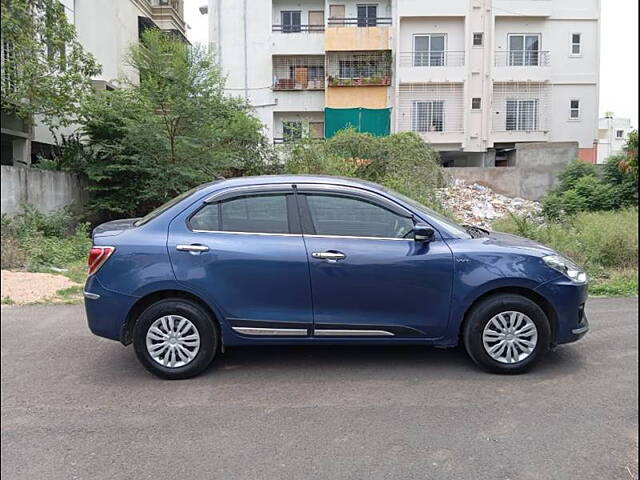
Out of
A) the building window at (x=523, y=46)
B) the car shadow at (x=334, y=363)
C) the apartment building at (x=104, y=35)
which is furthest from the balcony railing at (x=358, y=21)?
the car shadow at (x=334, y=363)

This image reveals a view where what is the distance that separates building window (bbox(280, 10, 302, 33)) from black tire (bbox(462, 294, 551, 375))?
29444 mm

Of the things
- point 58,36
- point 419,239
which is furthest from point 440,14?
point 419,239

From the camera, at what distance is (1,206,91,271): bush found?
7.27m

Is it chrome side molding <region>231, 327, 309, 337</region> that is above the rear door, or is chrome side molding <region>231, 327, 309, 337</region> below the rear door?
below

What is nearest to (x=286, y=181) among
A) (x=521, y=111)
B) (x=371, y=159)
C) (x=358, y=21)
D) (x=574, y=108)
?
(x=371, y=159)

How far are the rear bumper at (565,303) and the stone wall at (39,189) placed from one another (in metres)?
5.38

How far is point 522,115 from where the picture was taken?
1217 inches

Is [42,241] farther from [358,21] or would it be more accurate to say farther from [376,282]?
[358,21]

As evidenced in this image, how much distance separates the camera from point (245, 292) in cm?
466

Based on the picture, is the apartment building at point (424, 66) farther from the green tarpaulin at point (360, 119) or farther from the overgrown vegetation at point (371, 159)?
the overgrown vegetation at point (371, 159)

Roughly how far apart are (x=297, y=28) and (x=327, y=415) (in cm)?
3045

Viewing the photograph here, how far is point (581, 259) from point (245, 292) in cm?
694

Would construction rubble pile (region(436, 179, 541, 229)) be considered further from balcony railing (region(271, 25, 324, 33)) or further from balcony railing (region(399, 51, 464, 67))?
balcony railing (region(271, 25, 324, 33))

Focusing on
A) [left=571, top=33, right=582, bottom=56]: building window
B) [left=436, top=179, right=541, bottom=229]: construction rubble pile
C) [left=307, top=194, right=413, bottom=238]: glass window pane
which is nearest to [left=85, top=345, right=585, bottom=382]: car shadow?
[left=307, top=194, right=413, bottom=238]: glass window pane
